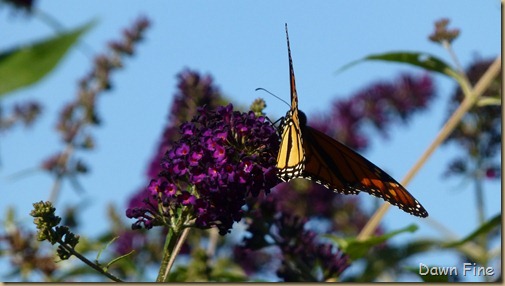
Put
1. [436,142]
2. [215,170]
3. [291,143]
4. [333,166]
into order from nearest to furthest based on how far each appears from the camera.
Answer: [215,170], [291,143], [333,166], [436,142]

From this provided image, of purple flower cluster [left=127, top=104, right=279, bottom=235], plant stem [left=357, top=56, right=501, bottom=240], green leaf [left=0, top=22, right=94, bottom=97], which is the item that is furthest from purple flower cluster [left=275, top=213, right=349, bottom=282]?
green leaf [left=0, top=22, right=94, bottom=97]

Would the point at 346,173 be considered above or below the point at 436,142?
below

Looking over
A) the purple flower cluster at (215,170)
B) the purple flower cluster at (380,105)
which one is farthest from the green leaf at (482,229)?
the purple flower cluster at (380,105)

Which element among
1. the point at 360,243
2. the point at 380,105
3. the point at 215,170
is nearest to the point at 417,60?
the point at 360,243

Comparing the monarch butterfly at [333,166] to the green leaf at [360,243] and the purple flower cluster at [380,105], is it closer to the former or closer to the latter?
the green leaf at [360,243]

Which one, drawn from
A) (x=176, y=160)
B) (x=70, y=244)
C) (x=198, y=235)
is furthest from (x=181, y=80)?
(x=70, y=244)

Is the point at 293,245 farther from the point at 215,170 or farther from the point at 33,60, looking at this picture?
the point at 33,60
